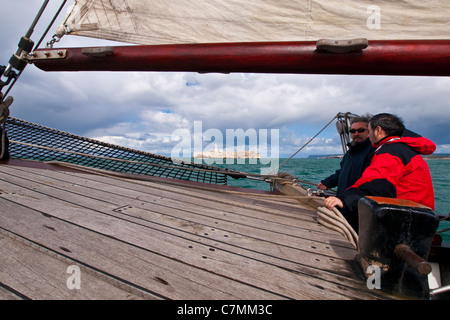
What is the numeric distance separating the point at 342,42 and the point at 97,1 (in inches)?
92.1

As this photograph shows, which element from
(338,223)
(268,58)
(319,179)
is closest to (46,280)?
(338,223)

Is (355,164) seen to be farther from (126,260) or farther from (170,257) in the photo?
(126,260)

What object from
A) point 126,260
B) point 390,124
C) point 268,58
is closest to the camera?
point 126,260

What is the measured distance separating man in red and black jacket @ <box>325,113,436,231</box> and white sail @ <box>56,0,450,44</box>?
2.49ft

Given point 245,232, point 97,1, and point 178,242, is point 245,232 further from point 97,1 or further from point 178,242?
point 97,1

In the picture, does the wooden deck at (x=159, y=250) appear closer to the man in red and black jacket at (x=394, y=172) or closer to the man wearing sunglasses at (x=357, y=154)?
the man in red and black jacket at (x=394, y=172)

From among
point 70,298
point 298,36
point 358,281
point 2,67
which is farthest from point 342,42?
point 2,67

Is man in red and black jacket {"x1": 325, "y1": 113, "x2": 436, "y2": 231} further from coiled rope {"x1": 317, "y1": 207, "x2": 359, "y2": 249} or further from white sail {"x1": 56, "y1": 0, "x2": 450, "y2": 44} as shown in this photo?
white sail {"x1": 56, "y1": 0, "x2": 450, "y2": 44}

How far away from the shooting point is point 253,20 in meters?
2.20

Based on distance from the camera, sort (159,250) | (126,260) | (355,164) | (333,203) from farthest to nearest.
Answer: (355,164)
(333,203)
(159,250)
(126,260)

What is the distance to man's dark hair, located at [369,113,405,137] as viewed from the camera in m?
1.80

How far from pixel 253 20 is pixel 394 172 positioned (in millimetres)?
1687

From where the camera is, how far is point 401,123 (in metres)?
1.82
